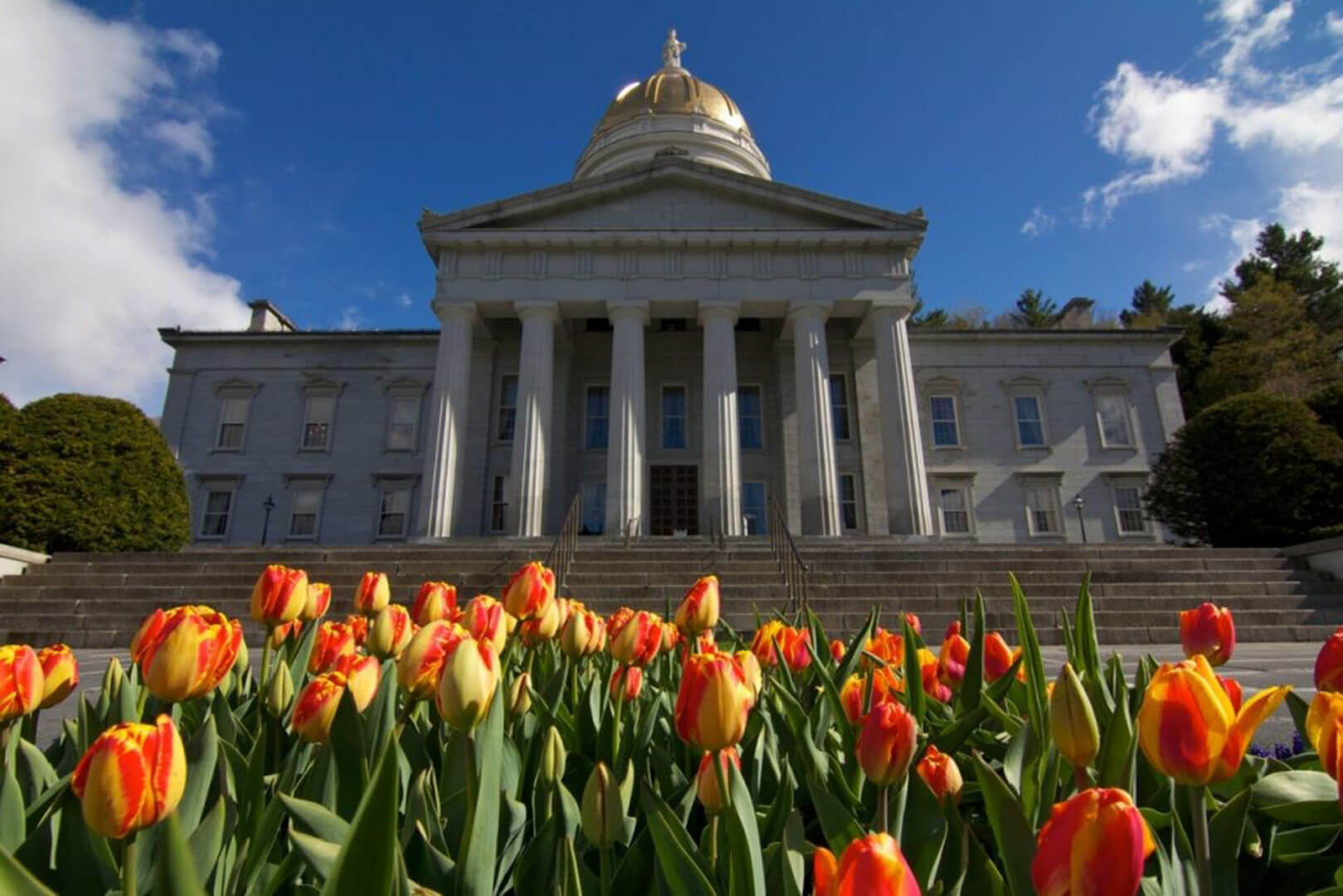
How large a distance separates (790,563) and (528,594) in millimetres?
9356

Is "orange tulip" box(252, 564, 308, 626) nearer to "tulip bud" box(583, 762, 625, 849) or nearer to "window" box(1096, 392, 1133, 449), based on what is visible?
"tulip bud" box(583, 762, 625, 849)

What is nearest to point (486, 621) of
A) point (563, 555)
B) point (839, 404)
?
point (563, 555)

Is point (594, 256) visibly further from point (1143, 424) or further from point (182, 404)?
point (1143, 424)

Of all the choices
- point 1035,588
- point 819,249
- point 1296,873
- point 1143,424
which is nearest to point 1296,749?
point 1296,873

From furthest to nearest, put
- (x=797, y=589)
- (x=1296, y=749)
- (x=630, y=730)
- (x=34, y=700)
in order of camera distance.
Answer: (x=797, y=589)
(x=1296, y=749)
(x=630, y=730)
(x=34, y=700)

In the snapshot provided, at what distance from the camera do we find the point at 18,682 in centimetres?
123

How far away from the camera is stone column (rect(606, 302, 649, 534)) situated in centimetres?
1903

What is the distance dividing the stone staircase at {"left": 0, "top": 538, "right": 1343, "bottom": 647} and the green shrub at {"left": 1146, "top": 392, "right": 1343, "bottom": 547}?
236cm

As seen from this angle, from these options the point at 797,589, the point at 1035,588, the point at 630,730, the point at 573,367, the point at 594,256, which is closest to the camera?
the point at 630,730

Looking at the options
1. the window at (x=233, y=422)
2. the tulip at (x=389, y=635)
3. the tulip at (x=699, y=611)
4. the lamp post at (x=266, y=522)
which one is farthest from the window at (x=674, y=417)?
the tulip at (x=389, y=635)

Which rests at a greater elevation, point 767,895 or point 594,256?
point 594,256

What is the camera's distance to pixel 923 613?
10352 millimetres

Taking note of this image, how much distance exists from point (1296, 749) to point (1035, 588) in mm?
10445

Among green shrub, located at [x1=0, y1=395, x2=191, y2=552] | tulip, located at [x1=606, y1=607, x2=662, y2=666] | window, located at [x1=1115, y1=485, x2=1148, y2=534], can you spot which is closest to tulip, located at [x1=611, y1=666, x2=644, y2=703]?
tulip, located at [x1=606, y1=607, x2=662, y2=666]
